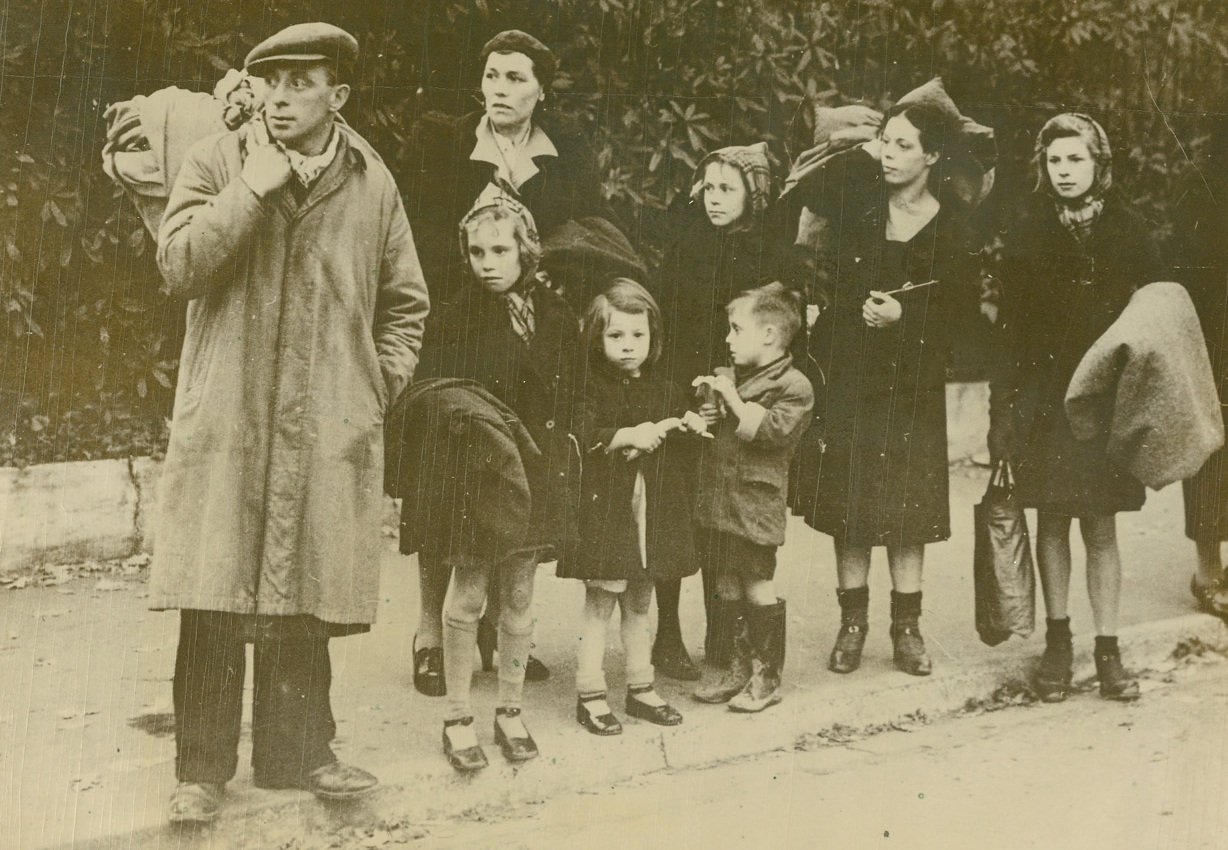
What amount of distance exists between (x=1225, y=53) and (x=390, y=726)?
4216 mm

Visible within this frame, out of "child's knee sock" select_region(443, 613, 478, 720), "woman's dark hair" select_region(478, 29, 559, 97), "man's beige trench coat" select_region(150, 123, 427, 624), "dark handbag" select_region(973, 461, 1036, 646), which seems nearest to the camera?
"man's beige trench coat" select_region(150, 123, 427, 624)

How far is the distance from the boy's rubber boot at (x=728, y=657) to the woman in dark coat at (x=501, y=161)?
61.3 inches

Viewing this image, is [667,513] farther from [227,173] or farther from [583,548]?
[227,173]

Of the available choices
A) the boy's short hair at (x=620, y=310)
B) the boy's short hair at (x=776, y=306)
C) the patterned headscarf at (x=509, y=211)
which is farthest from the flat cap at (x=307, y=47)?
the boy's short hair at (x=776, y=306)

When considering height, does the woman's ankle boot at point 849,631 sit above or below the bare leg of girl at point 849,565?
below

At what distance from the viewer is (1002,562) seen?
4934 mm

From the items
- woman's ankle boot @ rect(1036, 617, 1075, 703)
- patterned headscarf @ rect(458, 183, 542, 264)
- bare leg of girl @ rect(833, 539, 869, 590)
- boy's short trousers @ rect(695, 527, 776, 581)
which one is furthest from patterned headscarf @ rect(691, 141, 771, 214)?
woman's ankle boot @ rect(1036, 617, 1075, 703)

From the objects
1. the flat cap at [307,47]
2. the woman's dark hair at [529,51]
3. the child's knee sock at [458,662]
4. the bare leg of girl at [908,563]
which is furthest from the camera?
the bare leg of girl at [908,563]

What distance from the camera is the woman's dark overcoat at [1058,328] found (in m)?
4.87

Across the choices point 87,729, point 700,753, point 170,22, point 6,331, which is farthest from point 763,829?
point 170,22

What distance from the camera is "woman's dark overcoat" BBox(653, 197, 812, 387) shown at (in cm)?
454

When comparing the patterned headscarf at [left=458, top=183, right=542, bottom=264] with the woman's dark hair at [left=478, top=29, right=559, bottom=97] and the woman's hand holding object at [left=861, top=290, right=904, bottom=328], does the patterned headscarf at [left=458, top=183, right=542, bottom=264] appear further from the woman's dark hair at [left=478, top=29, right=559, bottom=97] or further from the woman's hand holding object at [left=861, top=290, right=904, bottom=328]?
the woman's hand holding object at [left=861, top=290, right=904, bottom=328]

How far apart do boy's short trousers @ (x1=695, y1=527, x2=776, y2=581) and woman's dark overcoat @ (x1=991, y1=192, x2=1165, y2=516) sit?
118 cm

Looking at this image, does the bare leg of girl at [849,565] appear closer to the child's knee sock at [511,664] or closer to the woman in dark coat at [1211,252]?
the child's knee sock at [511,664]
